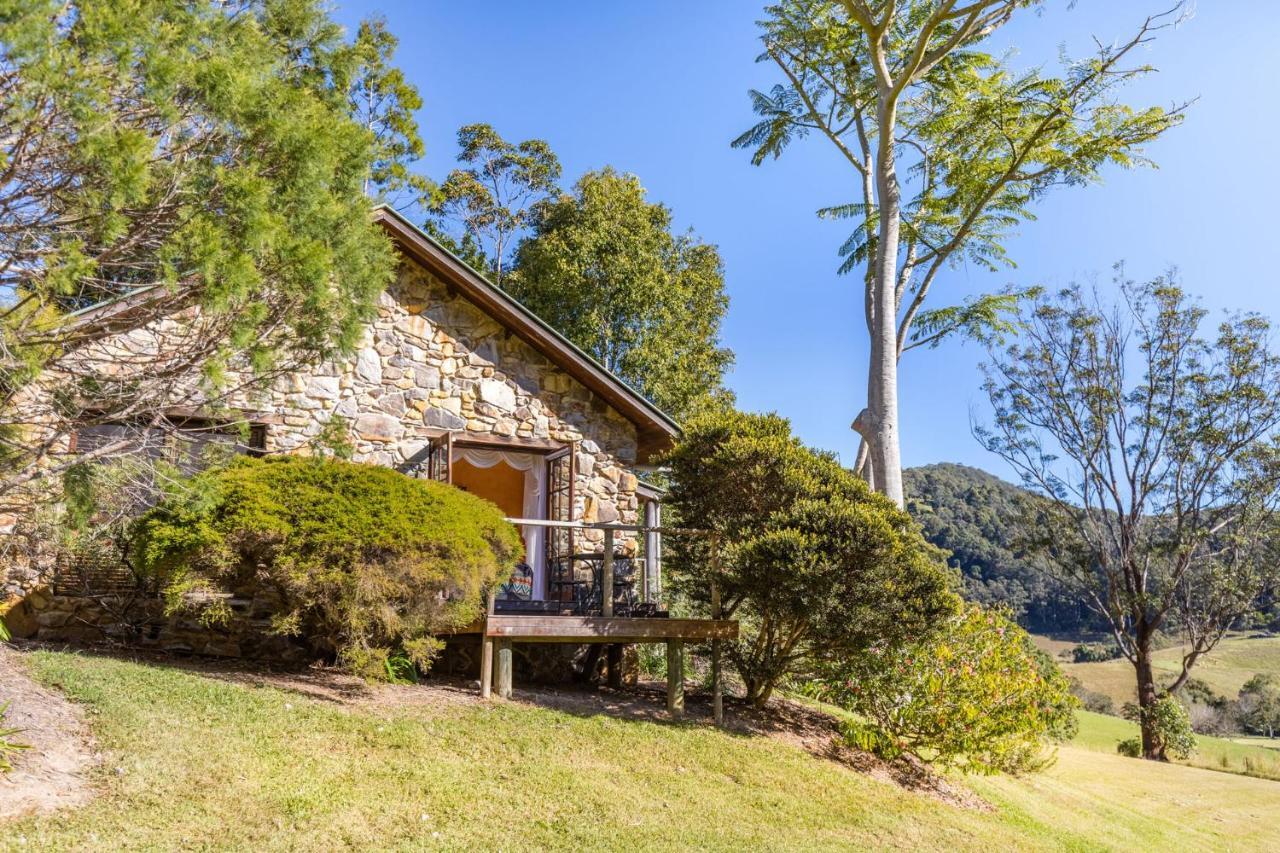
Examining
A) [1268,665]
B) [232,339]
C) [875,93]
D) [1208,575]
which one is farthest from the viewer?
[1268,665]

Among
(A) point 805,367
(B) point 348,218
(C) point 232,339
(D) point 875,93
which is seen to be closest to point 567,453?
(B) point 348,218

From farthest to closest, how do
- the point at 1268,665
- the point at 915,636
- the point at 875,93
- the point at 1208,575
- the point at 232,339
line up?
the point at 1268,665 < the point at 1208,575 < the point at 875,93 < the point at 915,636 < the point at 232,339

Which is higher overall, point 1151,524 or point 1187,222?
point 1187,222

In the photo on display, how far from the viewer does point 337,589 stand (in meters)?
7.91

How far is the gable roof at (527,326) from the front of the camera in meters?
11.3

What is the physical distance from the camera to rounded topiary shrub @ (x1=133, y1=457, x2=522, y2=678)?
7.82 m

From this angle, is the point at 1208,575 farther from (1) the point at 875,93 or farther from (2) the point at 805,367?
(1) the point at 875,93

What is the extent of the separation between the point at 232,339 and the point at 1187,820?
517 inches

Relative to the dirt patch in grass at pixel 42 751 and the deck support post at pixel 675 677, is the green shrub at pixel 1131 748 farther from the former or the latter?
the dirt patch in grass at pixel 42 751

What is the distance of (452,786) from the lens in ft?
21.8

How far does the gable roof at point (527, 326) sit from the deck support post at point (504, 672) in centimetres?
414

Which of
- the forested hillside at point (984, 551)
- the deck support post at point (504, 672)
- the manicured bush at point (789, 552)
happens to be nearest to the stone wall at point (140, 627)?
the deck support post at point (504, 672)

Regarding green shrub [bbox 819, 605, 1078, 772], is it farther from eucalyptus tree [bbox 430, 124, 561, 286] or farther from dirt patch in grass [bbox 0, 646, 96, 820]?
eucalyptus tree [bbox 430, 124, 561, 286]

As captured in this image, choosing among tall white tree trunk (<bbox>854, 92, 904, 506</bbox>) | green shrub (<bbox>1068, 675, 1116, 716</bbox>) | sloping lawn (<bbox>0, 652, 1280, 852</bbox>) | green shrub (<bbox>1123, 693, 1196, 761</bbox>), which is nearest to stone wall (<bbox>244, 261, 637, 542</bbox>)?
sloping lawn (<bbox>0, 652, 1280, 852</bbox>)
